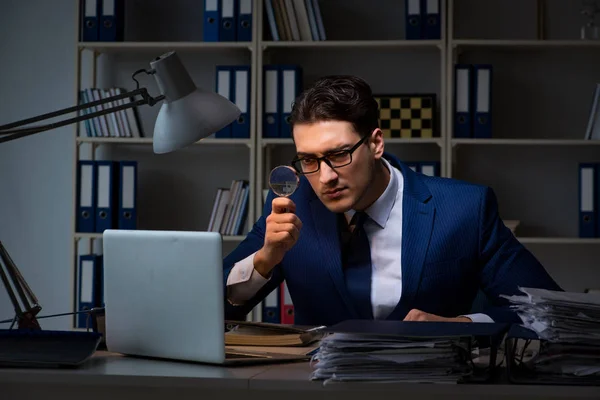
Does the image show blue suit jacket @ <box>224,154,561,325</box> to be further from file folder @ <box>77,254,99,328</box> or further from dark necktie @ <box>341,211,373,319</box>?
file folder @ <box>77,254,99,328</box>

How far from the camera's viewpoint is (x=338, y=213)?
2176 mm

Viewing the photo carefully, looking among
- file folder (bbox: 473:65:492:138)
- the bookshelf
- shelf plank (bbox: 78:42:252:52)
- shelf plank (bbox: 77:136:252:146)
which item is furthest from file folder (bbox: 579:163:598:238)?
shelf plank (bbox: 78:42:252:52)

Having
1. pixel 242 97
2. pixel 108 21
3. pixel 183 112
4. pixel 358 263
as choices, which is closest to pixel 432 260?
pixel 358 263

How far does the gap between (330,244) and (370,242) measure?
0.10 metres

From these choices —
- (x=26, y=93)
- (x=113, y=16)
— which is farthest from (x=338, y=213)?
(x=26, y=93)

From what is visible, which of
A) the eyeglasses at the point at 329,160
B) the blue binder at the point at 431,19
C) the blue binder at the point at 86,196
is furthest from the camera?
the blue binder at the point at 86,196

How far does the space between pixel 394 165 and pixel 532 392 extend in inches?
43.8

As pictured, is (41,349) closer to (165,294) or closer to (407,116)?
(165,294)

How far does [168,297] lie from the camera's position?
152 cm

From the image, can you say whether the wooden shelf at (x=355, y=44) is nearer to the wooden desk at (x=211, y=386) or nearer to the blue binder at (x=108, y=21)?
the blue binder at (x=108, y=21)

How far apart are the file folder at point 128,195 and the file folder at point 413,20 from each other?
1.36 metres

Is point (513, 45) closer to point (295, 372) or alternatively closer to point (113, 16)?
point (113, 16)

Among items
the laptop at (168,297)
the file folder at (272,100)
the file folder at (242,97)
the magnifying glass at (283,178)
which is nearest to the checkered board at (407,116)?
the file folder at (272,100)

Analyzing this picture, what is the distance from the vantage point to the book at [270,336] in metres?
1.77
